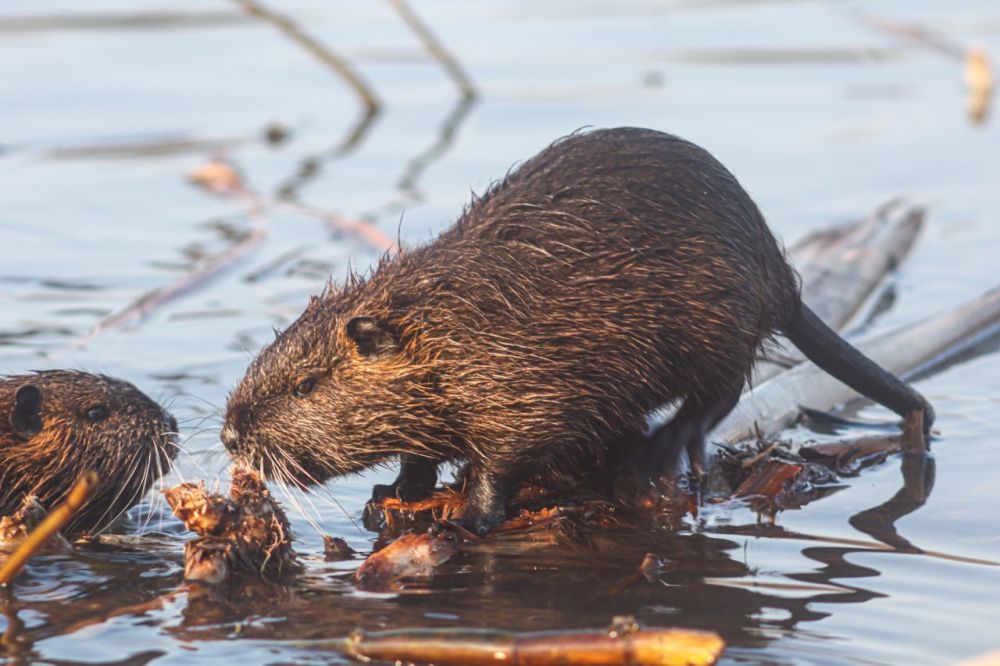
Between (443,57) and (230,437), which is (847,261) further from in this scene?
(443,57)

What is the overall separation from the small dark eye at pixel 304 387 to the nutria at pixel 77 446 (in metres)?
0.45

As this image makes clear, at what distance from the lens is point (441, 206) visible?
9609mm

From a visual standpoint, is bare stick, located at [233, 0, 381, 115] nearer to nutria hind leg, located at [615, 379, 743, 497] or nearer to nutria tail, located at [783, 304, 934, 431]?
nutria tail, located at [783, 304, 934, 431]

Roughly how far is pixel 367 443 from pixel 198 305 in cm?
279

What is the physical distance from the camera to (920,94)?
1233cm

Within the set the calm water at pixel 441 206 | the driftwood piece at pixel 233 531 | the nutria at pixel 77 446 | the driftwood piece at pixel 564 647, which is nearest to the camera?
the driftwood piece at pixel 564 647

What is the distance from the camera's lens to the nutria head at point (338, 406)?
534 cm

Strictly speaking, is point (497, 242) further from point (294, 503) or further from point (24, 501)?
point (24, 501)

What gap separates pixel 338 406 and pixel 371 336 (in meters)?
0.24

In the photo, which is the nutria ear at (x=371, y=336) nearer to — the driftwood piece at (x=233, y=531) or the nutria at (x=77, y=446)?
the driftwood piece at (x=233, y=531)

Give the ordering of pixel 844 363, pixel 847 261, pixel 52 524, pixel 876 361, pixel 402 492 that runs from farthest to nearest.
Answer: pixel 847 261
pixel 876 361
pixel 844 363
pixel 402 492
pixel 52 524

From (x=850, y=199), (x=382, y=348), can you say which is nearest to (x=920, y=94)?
(x=850, y=199)

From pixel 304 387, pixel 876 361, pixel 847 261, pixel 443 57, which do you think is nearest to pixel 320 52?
pixel 443 57

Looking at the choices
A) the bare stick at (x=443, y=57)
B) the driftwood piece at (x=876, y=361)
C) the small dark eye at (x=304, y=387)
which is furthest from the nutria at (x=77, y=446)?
the bare stick at (x=443, y=57)
